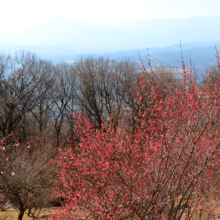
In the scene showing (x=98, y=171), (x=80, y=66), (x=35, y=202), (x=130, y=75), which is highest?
(x=80, y=66)

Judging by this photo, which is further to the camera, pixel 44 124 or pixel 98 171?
pixel 44 124

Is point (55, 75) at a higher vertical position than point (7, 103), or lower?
higher

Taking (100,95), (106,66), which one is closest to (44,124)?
(100,95)

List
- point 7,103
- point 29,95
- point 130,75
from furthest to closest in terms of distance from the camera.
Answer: point 130,75 < point 29,95 < point 7,103

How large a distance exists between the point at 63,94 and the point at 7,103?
696cm

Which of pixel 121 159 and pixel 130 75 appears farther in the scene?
pixel 130 75

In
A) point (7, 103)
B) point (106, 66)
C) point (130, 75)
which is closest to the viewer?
point (7, 103)

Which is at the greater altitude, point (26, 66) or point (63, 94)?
point (26, 66)

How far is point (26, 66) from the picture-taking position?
71.0ft

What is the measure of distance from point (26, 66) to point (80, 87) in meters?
5.99

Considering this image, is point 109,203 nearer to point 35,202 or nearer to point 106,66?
point 35,202

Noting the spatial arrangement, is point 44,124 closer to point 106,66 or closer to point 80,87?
point 80,87

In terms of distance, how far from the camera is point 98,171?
5277 millimetres

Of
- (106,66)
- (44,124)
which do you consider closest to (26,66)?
(44,124)
